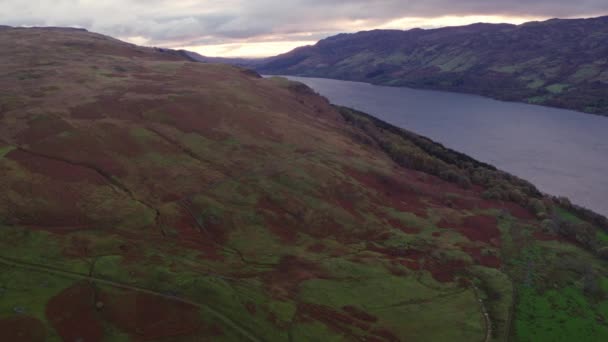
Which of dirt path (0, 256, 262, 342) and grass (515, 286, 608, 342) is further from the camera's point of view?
grass (515, 286, 608, 342)

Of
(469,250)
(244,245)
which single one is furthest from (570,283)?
(244,245)

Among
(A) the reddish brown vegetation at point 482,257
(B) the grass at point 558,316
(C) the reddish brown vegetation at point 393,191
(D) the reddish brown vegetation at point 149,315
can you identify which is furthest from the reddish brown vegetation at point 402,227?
(D) the reddish brown vegetation at point 149,315

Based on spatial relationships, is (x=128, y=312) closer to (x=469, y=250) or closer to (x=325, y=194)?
(x=325, y=194)

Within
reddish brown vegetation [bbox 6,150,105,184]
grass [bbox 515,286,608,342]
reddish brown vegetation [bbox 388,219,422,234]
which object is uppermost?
reddish brown vegetation [bbox 6,150,105,184]

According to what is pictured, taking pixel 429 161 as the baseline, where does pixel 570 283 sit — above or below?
below

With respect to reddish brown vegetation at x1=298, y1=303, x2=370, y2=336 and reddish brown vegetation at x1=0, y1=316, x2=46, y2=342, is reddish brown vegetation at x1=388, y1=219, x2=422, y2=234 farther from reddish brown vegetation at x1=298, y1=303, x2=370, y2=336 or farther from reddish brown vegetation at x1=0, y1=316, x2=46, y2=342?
reddish brown vegetation at x1=0, y1=316, x2=46, y2=342

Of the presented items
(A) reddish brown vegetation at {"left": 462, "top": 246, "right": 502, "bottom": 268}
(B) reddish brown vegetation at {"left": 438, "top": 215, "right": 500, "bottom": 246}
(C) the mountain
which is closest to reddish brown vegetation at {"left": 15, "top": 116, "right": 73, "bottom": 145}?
(C) the mountain

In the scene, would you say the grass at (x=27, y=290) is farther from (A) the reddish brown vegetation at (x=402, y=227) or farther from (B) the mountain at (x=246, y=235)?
(A) the reddish brown vegetation at (x=402, y=227)
